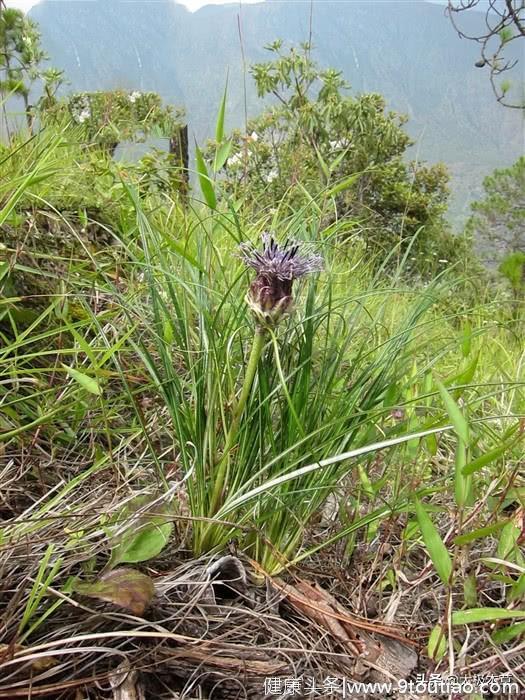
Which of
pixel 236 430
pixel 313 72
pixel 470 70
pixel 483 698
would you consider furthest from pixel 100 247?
pixel 470 70

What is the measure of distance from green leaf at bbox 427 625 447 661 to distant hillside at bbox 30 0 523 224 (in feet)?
15.1

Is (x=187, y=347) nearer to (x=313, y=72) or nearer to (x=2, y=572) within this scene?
(x=2, y=572)

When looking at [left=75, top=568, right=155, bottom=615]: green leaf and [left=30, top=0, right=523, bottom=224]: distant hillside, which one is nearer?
[left=75, top=568, right=155, bottom=615]: green leaf

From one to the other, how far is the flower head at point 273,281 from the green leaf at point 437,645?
0.37 metres

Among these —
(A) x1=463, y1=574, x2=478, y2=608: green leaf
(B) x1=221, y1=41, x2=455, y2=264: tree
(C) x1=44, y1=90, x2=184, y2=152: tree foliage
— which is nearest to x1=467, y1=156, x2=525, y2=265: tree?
(B) x1=221, y1=41, x2=455, y2=264: tree

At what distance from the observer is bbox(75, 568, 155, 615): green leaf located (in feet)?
1.72

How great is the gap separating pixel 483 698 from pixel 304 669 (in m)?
0.20

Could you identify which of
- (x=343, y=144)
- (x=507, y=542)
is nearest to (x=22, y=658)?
(x=507, y=542)

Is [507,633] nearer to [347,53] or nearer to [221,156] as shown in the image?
[221,156]

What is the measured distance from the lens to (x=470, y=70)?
689cm

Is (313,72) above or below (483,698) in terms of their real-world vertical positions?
above

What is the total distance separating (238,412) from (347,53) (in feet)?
20.3

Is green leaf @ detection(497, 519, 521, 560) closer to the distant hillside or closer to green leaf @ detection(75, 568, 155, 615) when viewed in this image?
green leaf @ detection(75, 568, 155, 615)

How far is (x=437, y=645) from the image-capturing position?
578 mm
